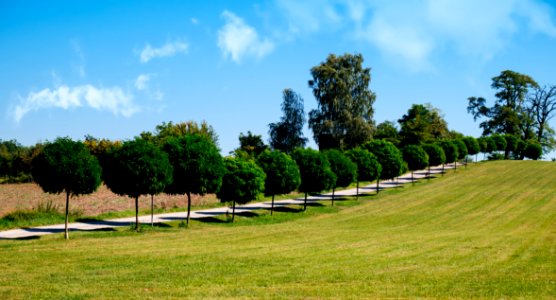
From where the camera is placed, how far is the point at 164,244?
93.0ft

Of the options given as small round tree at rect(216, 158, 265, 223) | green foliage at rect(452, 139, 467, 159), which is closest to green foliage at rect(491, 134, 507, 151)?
green foliage at rect(452, 139, 467, 159)

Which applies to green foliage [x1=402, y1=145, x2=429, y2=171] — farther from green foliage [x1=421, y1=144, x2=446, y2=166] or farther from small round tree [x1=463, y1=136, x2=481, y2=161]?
small round tree [x1=463, y1=136, x2=481, y2=161]

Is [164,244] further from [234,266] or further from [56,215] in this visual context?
[56,215]

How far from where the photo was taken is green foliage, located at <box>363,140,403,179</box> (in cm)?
6919

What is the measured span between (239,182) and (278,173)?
577 cm

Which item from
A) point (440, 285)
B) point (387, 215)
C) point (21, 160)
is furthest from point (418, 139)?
point (440, 285)

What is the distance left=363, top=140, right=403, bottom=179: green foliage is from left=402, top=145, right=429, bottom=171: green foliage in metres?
9.17

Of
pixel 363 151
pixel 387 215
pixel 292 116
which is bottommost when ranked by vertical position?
Result: pixel 387 215

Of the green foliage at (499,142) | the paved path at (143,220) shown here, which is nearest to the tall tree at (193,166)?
the paved path at (143,220)

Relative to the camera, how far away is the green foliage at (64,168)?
31875 millimetres

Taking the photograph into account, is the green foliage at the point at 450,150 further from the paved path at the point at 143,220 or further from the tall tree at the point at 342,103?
the paved path at the point at 143,220

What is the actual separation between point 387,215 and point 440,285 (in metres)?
33.8

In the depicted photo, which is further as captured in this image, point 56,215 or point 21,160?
point 21,160

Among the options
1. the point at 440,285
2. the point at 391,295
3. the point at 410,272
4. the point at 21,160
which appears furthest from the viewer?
the point at 21,160
